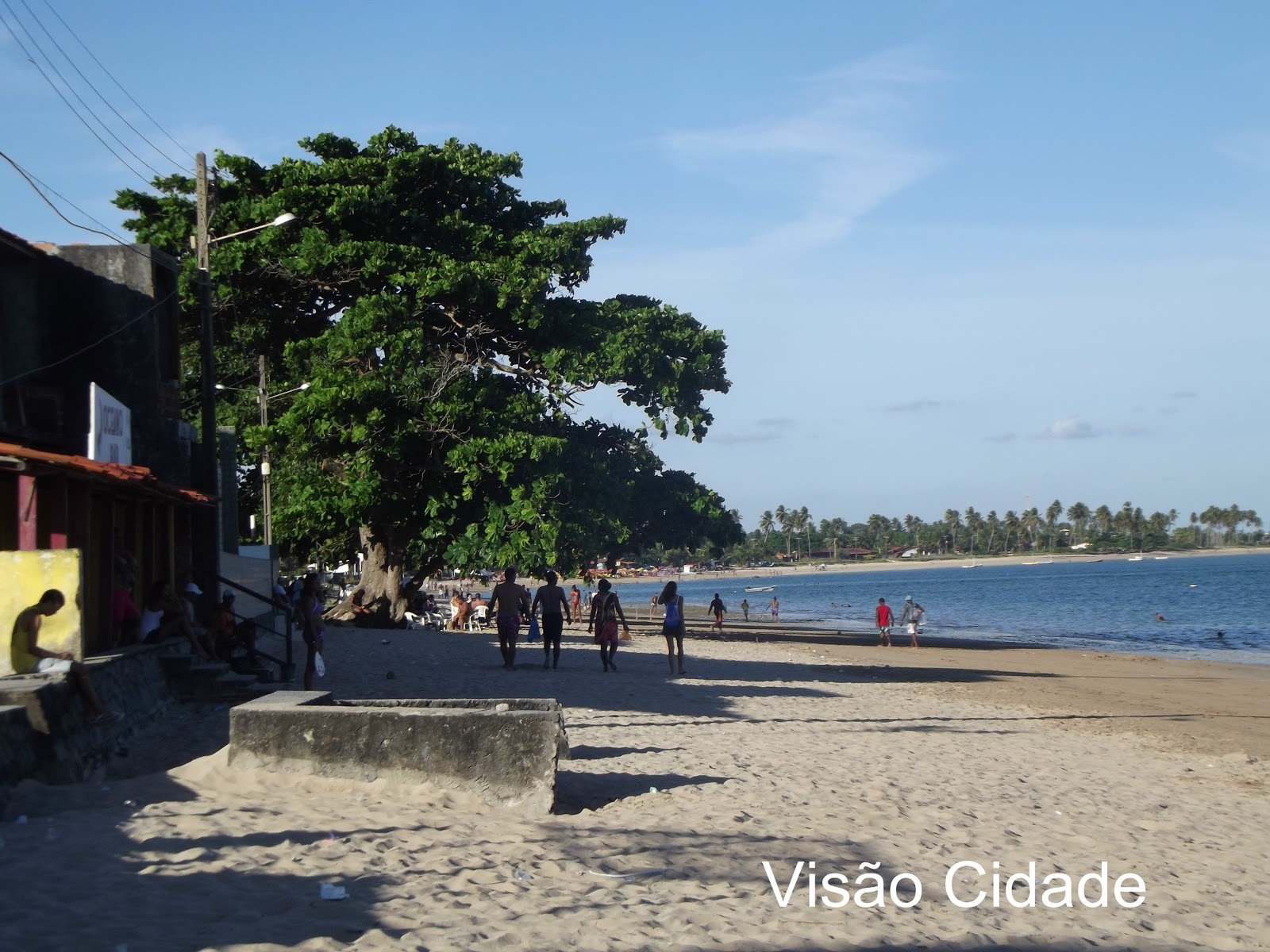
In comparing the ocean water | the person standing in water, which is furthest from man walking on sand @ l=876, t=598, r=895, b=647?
the person standing in water

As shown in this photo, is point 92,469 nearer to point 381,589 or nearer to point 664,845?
point 664,845

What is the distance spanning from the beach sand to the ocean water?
26255mm

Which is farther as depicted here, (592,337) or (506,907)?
(592,337)

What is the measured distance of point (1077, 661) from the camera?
3103 cm

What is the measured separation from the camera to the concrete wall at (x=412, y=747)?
8094 millimetres

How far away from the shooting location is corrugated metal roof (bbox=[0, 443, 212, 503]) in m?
10.1

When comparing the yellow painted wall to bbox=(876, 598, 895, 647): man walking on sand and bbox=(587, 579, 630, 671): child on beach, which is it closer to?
bbox=(587, 579, 630, 671): child on beach

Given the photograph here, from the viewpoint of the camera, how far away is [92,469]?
35.9 feet

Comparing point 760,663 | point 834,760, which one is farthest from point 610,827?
point 760,663

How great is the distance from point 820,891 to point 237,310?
23.5m

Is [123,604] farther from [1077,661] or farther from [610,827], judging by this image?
[1077,661]

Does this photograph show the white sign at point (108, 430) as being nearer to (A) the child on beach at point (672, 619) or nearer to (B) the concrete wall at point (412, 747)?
(B) the concrete wall at point (412, 747)

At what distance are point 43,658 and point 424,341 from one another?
1699 centimetres

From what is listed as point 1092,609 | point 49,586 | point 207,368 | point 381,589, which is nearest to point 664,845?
point 49,586
